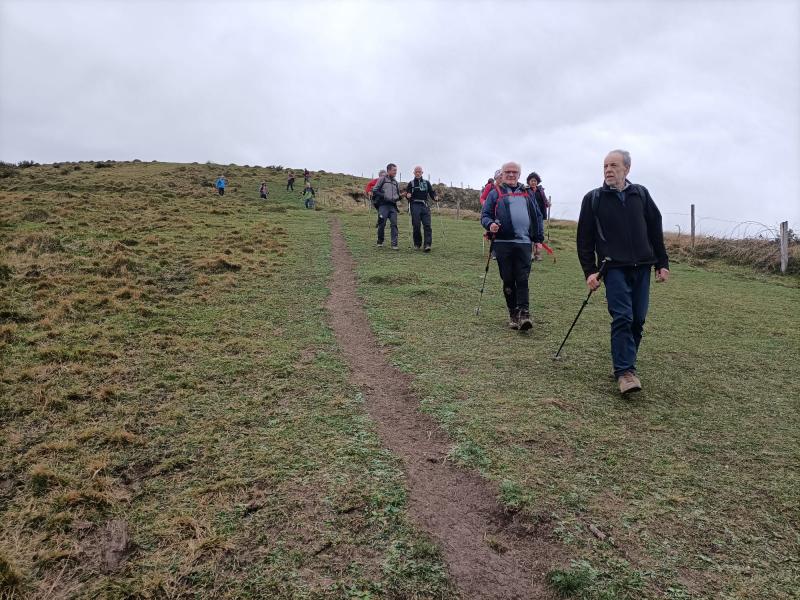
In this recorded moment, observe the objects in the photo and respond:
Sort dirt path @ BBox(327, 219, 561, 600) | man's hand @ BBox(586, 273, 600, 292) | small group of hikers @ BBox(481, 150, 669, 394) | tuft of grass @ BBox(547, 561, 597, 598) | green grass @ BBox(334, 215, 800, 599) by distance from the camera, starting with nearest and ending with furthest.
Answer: tuft of grass @ BBox(547, 561, 597, 598)
dirt path @ BBox(327, 219, 561, 600)
green grass @ BBox(334, 215, 800, 599)
small group of hikers @ BBox(481, 150, 669, 394)
man's hand @ BBox(586, 273, 600, 292)

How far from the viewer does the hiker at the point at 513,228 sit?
25.4 ft

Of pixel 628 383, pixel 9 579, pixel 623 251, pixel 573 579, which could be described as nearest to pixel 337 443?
pixel 573 579

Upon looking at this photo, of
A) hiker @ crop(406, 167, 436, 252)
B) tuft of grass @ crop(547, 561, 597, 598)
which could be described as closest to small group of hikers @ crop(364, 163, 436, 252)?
hiker @ crop(406, 167, 436, 252)

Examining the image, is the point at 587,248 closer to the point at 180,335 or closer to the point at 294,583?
the point at 294,583

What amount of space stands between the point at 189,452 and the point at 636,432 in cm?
382

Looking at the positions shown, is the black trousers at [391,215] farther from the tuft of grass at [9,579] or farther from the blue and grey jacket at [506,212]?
the tuft of grass at [9,579]

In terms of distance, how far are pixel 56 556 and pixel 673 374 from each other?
630 centimetres

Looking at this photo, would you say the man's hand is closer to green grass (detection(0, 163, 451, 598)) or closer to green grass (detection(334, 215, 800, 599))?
green grass (detection(334, 215, 800, 599))

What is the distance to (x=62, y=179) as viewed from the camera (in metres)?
35.8

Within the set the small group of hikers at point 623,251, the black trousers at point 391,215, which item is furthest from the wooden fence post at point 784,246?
the small group of hikers at point 623,251

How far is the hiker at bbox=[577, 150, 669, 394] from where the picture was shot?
5578 mm

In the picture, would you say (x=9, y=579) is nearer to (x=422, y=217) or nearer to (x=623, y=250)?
(x=623, y=250)

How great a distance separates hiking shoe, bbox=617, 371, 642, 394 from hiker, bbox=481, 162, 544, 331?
238cm

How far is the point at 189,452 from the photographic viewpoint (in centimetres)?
409
